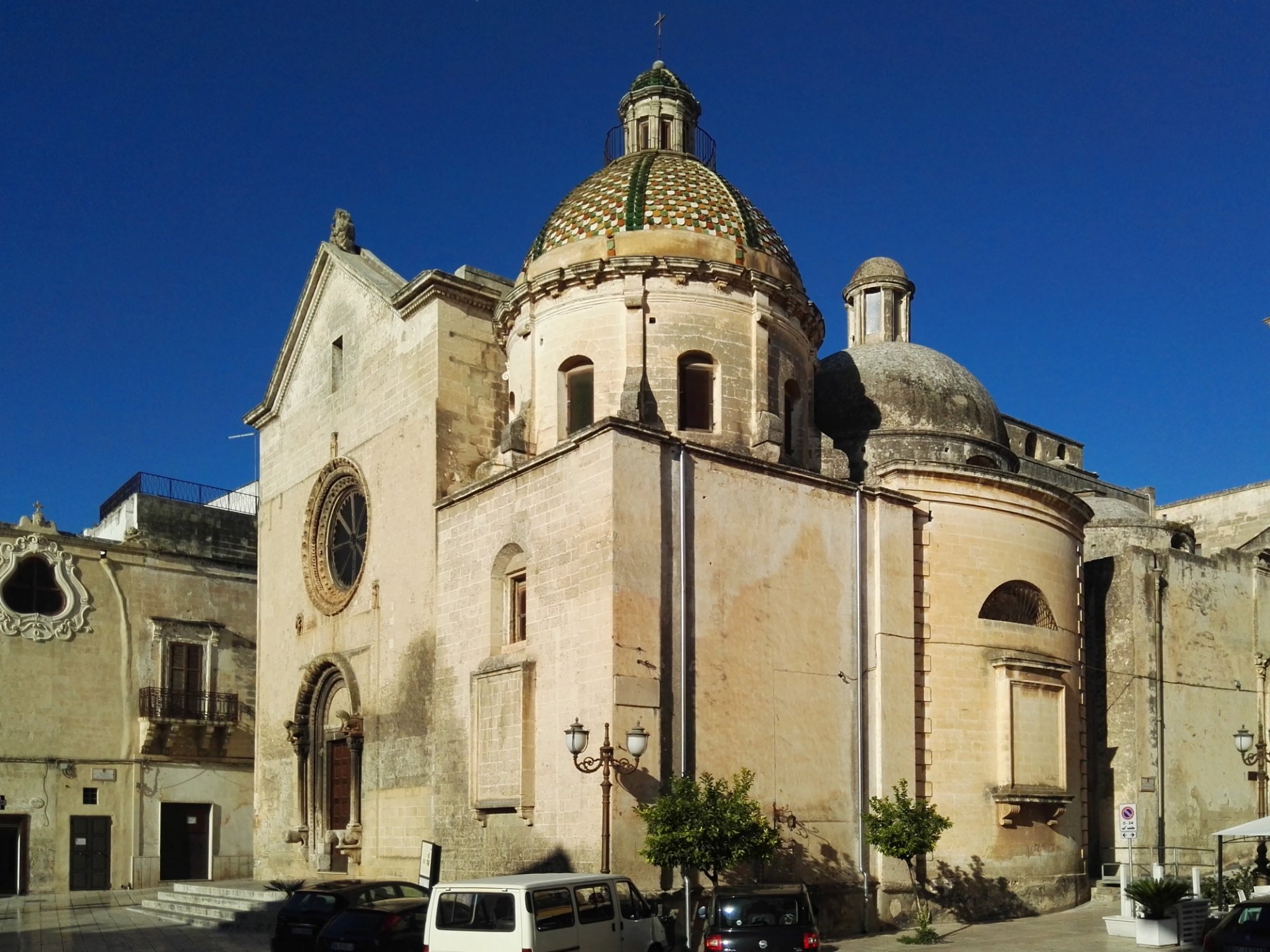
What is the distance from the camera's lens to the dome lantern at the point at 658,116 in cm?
2633

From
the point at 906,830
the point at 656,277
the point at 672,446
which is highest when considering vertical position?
the point at 656,277

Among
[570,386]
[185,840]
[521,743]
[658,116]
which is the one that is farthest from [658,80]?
[185,840]

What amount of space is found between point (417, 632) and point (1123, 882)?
39.7ft

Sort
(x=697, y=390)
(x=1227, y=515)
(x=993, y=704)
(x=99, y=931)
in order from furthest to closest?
(x=1227, y=515), (x=697, y=390), (x=99, y=931), (x=993, y=704)

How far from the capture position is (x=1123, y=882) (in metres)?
20.5

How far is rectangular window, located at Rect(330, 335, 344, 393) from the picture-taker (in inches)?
1117

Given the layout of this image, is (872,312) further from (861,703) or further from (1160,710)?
(861,703)

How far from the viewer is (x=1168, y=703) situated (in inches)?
1059

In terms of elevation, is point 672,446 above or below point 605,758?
above

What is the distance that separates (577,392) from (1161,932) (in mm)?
12084

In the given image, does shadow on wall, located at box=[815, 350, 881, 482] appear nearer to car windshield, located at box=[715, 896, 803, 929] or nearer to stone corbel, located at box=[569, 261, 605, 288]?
stone corbel, located at box=[569, 261, 605, 288]

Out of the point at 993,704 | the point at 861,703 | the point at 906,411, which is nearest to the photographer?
the point at 861,703

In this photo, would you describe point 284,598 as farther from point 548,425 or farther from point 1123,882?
point 1123,882

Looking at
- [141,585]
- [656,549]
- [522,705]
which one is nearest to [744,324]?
[656,549]
